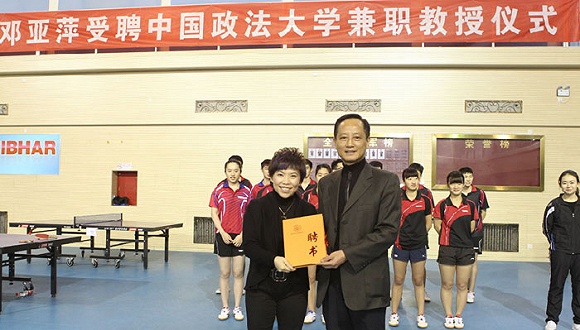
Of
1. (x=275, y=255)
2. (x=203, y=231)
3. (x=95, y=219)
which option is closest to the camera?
(x=275, y=255)

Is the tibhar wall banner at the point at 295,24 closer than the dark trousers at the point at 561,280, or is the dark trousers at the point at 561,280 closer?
the dark trousers at the point at 561,280

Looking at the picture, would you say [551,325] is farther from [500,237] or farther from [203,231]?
[203,231]

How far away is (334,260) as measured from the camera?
214 cm

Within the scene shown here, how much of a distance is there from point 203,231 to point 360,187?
7711 millimetres

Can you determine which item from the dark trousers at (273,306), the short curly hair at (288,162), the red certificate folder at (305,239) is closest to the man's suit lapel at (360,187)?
the red certificate folder at (305,239)

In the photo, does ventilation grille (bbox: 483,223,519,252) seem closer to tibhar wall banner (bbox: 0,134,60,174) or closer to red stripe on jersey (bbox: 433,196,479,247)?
red stripe on jersey (bbox: 433,196,479,247)

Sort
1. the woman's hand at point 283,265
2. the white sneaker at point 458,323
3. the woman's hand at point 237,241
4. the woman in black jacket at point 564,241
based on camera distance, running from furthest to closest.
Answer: the woman's hand at point 237,241
the white sneaker at point 458,323
the woman in black jacket at point 564,241
the woman's hand at point 283,265

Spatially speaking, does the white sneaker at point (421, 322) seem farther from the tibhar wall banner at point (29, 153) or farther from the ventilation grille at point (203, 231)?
the tibhar wall banner at point (29, 153)

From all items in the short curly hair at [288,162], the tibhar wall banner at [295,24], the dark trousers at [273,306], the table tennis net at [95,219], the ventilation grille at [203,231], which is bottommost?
the ventilation grille at [203,231]

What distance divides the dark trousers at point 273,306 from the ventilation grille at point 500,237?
7491 millimetres

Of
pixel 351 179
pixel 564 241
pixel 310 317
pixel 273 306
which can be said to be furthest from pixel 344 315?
pixel 564 241

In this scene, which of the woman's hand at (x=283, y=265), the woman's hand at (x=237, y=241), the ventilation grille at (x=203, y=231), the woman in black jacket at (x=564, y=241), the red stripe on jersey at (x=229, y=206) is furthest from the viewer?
the ventilation grille at (x=203, y=231)

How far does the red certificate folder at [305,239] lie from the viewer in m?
2.22

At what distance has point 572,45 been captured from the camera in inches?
341
